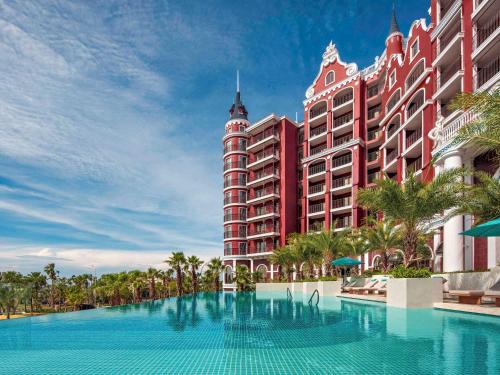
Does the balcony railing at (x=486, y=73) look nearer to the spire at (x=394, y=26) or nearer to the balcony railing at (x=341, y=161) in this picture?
the spire at (x=394, y=26)

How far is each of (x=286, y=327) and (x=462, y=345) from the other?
16.6 ft

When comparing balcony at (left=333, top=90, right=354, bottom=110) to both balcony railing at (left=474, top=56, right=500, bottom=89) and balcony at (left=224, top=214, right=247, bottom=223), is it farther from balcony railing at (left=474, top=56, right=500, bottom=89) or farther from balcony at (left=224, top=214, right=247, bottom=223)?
balcony railing at (left=474, top=56, right=500, bottom=89)

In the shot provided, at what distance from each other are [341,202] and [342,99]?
41.8 feet

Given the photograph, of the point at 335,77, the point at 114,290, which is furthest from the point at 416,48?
the point at 114,290

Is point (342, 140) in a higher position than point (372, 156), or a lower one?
higher

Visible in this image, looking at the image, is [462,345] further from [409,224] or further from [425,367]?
[409,224]

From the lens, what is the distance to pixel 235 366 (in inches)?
242

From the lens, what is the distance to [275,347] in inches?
300

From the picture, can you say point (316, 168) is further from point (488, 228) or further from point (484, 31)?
point (488, 228)

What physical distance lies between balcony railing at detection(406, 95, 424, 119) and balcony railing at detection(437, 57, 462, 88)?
2.47 metres

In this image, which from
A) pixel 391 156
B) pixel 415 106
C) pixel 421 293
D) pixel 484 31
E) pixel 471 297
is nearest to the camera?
pixel 471 297

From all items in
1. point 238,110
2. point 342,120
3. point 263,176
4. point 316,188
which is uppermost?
point 238,110

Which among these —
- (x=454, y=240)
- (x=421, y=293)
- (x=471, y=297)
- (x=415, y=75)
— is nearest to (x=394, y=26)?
(x=415, y=75)

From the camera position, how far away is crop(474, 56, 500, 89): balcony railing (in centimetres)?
1895
